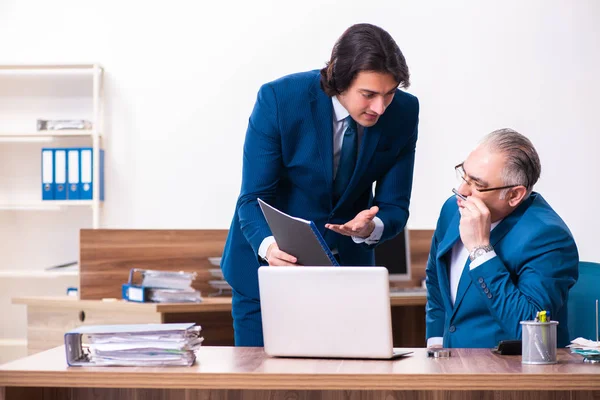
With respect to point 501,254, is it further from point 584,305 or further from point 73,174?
point 73,174

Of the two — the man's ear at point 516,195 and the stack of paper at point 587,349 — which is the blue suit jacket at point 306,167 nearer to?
the man's ear at point 516,195

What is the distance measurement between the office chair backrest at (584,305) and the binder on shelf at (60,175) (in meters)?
3.77

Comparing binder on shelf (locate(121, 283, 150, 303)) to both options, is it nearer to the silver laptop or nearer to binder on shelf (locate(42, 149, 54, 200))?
binder on shelf (locate(42, 149, 54, 200))

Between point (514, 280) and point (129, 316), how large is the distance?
6.20 feet

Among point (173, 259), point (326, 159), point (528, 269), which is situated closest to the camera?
point (528, 269)

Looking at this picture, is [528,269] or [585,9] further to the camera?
[585,9]

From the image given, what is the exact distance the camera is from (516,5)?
5234 mm

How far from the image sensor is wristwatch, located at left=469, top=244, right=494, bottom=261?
1776 millimetres

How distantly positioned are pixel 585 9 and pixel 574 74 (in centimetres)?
43

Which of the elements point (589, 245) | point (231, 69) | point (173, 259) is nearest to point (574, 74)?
point (589, 245)

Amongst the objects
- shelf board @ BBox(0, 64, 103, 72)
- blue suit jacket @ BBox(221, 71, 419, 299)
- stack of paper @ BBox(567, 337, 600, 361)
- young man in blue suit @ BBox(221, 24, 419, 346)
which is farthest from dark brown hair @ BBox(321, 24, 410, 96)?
shelf board @ BBox(0, 64, 103, 72)

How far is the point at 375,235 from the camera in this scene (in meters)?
2.01

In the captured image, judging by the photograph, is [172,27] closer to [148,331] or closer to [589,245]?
[589,245]

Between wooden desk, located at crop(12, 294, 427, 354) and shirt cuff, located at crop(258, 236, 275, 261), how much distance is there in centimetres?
145
